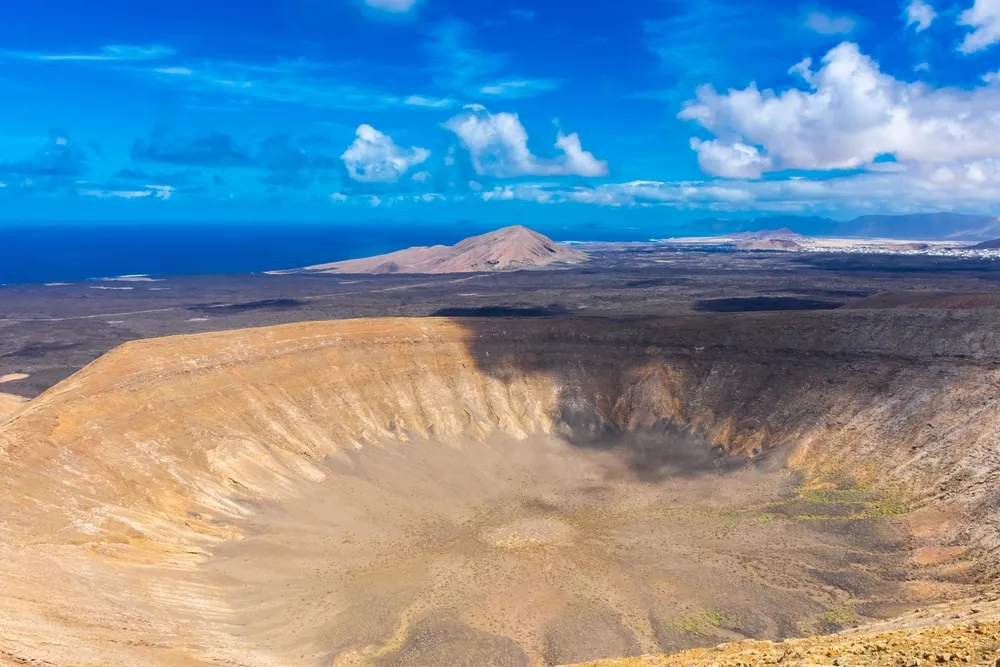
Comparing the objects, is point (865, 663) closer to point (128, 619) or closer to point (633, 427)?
point (128, 619)

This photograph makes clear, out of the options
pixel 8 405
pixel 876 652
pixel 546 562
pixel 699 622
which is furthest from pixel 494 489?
pixel 8 405

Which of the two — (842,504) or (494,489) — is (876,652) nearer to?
(842,504)

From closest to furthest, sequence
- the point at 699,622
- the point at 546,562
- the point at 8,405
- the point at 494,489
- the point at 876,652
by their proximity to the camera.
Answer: the point at 876,652, the point at 699,622, the point at 546,562, the point at 494,489, the point at 8,405

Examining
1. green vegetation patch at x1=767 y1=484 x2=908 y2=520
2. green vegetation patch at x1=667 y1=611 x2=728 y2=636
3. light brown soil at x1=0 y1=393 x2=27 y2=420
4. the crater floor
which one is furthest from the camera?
light brown soil at x1=0 y1=393 x2=27 y2=420

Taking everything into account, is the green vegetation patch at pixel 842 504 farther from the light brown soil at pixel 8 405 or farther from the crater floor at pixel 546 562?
the light brown soil at pixel 8 405

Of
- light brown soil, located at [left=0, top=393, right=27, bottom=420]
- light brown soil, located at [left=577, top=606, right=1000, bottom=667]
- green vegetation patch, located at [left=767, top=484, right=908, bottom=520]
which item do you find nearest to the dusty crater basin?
green vegetation patch, located at [left=767, top=484, right=908, bottom=520]

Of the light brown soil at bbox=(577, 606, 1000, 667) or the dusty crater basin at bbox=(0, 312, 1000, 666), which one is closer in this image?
the light brown soil at bbox=(577, 606, 1000, 667)

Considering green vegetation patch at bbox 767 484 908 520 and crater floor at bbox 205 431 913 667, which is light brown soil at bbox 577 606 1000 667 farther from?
green vegetation patch at bbox 767 484 908 520

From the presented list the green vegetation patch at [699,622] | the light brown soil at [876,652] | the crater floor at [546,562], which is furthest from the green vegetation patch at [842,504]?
the light brown soil at [876,652]

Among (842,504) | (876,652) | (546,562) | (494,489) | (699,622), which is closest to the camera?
(876,652)
